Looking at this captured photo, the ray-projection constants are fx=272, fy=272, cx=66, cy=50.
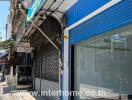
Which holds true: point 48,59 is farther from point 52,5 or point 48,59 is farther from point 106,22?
point 106,22

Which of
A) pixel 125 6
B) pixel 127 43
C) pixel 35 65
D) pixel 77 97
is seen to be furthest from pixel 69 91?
pixel 35 65

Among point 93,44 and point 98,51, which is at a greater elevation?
point 93,44

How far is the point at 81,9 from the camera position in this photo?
8.45 metres

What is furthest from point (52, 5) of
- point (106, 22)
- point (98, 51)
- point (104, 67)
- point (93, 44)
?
point (106, 22)

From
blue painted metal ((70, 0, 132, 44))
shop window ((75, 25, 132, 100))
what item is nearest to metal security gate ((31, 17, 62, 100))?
shop window ((75, 25, 132, 100))

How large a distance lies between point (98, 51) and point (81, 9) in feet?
4.64

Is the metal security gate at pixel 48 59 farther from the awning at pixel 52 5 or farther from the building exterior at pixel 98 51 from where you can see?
the building exterior at pixel 98 51

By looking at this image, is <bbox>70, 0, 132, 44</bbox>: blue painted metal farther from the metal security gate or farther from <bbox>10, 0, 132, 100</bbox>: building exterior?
the metal security gate

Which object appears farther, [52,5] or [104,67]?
[52,5]

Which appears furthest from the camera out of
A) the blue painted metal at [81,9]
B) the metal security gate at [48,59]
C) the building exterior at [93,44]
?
the metal security gate at [48,59]

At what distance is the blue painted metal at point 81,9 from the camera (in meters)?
7.33

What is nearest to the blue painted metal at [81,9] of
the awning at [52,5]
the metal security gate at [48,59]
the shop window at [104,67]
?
the awning at [52,5]

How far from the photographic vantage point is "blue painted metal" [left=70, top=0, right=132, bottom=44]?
577cm

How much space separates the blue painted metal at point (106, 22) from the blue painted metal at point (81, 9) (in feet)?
0.82
